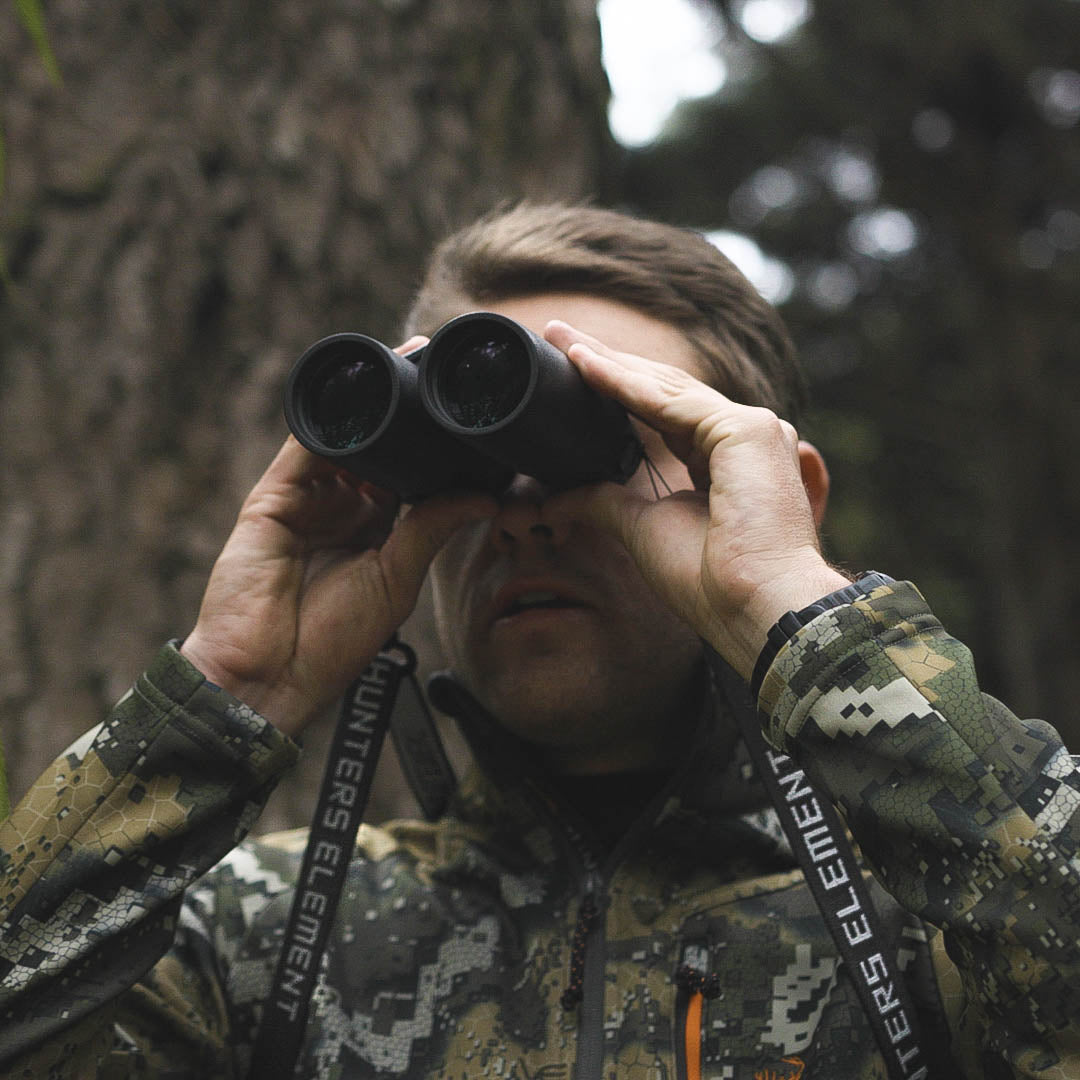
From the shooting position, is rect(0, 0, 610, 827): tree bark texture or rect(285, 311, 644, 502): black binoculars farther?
rect(0, 0, 610, 827): tree bark texture

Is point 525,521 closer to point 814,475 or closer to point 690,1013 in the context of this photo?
point 814,475

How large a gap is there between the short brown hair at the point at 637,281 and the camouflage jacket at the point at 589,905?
65cm

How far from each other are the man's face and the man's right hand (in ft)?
0.27

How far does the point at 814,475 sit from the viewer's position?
193 cm

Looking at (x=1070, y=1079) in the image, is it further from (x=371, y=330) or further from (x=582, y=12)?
(x=582, y=12)

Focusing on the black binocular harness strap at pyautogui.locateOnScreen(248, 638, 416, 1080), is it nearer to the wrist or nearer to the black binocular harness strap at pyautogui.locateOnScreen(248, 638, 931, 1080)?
the black binocular harness strap at pyautogui.locateOnScreen(248, 638, 931, 1080)

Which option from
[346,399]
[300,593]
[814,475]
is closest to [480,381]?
[346,399]

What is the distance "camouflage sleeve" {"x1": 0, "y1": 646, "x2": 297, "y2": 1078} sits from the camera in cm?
139

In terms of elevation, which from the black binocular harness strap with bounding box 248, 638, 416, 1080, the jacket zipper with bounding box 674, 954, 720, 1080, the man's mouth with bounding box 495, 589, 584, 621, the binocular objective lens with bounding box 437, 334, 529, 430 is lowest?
the jacket zipper with bounding box 674, 954, 720, 1080

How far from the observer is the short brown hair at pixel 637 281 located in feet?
6.30

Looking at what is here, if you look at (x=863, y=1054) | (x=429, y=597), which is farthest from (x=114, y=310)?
(x=863, y=1054)

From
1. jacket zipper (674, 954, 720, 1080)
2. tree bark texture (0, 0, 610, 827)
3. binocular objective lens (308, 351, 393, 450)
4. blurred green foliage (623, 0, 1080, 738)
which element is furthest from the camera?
blurred green foliage (623, 0, 1080, 738)

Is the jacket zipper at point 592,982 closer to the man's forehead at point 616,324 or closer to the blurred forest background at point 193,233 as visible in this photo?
the man's forehead at point 616,324

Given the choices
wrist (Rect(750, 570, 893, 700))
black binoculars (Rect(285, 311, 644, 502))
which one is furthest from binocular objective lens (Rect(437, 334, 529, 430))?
wrist (Rect(750, 570, 893, 700))
